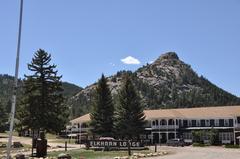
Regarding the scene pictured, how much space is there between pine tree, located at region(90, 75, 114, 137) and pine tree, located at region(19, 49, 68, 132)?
19829mm

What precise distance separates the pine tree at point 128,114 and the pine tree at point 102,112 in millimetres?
1732

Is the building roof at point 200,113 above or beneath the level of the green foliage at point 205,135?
above

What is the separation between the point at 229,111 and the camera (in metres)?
88.7

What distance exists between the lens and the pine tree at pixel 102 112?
8088 cm

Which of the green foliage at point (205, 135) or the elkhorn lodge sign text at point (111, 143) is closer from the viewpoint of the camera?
the elkhorn lodge sign text at point (111, 143)

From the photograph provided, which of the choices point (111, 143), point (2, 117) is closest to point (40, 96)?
point (111, 143)

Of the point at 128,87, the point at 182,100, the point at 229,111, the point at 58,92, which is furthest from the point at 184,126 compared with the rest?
the point at 182,100

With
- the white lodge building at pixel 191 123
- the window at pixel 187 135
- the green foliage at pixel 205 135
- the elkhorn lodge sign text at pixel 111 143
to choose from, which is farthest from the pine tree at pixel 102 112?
the elkhorn lodge sign text at pixel 111 143

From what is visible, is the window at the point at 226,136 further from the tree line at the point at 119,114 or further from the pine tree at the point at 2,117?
the pine tree at the point at 2,117

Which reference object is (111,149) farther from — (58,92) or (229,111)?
(229,111)

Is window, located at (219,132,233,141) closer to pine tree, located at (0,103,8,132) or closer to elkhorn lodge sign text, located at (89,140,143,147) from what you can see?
elkhorn lodge sign text, located at (89,140,143,147)

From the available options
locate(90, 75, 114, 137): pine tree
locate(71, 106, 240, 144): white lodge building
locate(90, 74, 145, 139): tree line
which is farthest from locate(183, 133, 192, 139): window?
locate(90, 75, 114, 137): pine tree

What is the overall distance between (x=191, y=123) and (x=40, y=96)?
41.5 meters

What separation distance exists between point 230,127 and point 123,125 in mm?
21760
